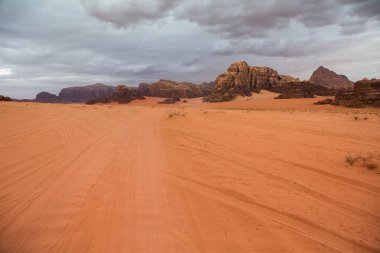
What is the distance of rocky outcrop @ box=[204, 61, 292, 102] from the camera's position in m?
59.4

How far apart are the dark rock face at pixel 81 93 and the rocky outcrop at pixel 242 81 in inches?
3128

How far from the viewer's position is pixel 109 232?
3.41m

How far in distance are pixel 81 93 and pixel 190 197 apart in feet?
464

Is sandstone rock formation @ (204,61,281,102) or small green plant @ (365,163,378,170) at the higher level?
sandstone rock formation @ (204,61,281,102)

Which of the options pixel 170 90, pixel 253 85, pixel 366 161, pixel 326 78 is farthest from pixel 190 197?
pixel 326 78

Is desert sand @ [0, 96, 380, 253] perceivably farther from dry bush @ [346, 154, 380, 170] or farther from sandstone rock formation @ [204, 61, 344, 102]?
sandstone rock formation @ [204, 61, 344, 102]

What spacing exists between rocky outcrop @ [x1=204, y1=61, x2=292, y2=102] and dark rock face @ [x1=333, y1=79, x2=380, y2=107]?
29893mm

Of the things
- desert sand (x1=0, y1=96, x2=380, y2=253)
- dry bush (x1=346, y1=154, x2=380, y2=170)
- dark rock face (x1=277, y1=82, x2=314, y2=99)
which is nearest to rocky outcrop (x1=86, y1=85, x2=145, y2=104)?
dark rock face (x1=277, y1=82, x2=314, y2=99)

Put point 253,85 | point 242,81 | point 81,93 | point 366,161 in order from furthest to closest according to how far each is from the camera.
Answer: point 81,93
point 253,85
point 242,81
point 366,161

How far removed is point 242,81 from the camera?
64062 mm

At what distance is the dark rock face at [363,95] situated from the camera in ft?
82.3

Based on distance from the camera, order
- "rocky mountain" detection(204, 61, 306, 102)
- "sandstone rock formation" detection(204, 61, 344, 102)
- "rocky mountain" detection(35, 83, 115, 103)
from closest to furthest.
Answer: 1. "sandstone rock formation" detection(204, 61, 344, 102)
2. "rocky mountain" detection(204, 61, 306, 102)
3. "rocky mountain" detection(35, 83, 115, 103)

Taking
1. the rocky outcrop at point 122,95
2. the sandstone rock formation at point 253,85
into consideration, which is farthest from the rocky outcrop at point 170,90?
the sandstone rock formation at point 253,85

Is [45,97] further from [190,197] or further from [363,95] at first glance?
[190,197]
